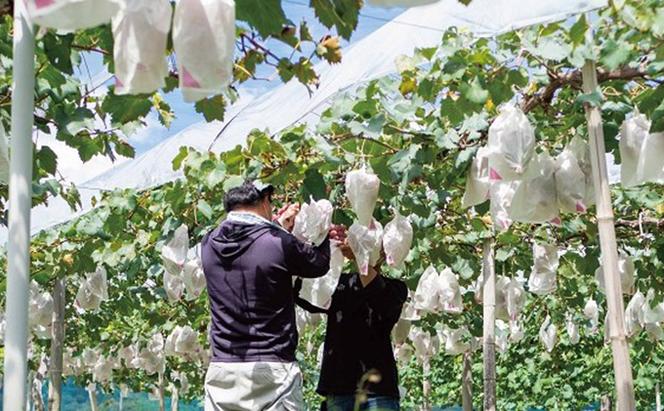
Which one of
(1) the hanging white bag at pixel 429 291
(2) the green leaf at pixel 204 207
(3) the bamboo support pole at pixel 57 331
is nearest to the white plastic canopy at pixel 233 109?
(2) the green leaf at pixel 204 207

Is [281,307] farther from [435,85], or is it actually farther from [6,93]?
[6,93]

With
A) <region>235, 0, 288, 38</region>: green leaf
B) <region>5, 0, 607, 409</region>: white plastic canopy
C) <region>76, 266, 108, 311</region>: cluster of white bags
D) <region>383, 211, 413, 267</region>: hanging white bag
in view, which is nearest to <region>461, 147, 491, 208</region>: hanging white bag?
<region>383, 211, 413, 267</region>: hanging white bag

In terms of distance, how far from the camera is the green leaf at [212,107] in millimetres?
2363

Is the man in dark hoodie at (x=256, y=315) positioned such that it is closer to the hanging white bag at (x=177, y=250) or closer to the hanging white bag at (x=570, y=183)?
the hanging white bag at (x=570, y=183)

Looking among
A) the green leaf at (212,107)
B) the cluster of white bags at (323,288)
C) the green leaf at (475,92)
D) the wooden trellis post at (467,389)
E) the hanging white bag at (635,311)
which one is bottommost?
the wooden trellis post at (467,389)

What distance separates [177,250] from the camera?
4.57m

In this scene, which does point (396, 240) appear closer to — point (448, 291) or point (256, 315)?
point (256, 315)

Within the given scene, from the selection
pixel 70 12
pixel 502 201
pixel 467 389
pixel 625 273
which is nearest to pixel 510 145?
pixel 502 201

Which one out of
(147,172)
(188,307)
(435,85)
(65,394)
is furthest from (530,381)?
(65,394)

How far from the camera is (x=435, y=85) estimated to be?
3111mm

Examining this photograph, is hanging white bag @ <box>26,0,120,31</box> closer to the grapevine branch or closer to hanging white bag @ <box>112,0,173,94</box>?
hanging white bag @ <box>112,0,173,94</box>

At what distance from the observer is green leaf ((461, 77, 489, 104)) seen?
9.85 ft

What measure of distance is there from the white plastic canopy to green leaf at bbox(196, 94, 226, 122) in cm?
55

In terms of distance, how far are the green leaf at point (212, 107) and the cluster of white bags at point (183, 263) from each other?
216 centimetres
